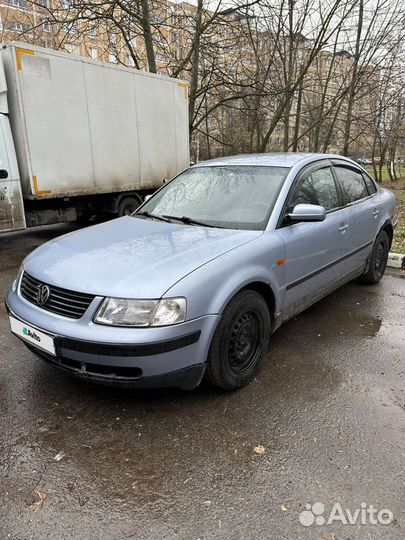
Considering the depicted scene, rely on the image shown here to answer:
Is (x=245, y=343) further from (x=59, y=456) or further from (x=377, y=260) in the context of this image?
(x=377, y=260)

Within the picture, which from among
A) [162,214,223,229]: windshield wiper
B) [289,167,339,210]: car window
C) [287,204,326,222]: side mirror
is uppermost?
[289,167,339,210]: car window

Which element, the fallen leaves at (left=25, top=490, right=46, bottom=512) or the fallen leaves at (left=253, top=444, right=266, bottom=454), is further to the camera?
the fallen leaves at (left=253, top=444, right=266, bottom=454)

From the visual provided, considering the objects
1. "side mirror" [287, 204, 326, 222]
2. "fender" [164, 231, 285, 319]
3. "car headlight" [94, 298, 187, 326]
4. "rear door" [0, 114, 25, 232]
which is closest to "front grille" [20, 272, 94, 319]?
"car headlight" [94, 298, 187, 326]

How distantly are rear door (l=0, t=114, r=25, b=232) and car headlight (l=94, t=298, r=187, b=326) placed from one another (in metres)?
4.98

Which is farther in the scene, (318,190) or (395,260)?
(395,260)

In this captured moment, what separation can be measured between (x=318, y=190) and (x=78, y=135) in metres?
4.87

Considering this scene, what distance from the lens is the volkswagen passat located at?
2.37 meters

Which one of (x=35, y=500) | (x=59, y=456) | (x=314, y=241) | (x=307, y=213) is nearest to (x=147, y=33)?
(x=314, y=241)

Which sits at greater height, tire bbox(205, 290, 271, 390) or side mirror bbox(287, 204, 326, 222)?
side mirror bbox(287, 204, 326, 222)

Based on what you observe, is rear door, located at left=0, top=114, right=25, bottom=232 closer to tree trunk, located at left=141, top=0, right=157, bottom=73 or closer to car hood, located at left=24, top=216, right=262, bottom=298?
car hood, located at left=24, top=216, right=262, bottom=298

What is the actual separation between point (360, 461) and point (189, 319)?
1234 mm

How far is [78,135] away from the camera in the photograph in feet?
23.2

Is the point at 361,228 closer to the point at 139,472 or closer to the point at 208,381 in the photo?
the point at 208,381

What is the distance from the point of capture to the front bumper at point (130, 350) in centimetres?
232
